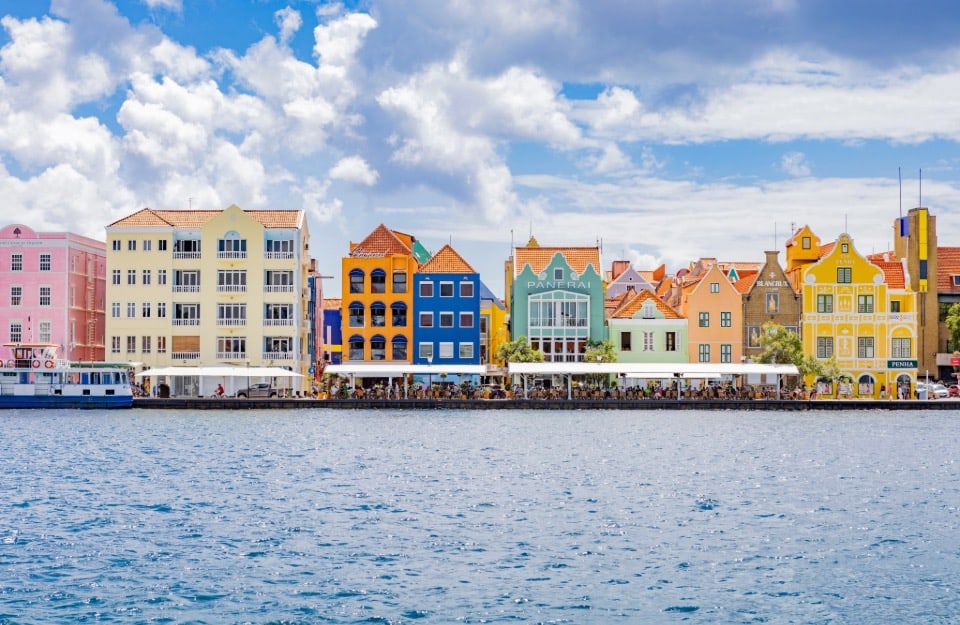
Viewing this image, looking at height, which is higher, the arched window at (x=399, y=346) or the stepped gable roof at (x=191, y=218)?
the stepped gable roof at (x=191, y=218)

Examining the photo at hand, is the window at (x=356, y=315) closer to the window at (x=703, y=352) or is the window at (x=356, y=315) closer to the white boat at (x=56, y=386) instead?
the white boat at (x=56, y=386)

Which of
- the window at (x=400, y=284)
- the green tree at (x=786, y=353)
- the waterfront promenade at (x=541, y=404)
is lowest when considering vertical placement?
the waterfront promenade at (x=541, y=404)

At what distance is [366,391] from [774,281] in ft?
111

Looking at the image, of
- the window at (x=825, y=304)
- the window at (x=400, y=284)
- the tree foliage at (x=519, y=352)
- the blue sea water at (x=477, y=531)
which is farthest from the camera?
the window at (x=825, y=304)

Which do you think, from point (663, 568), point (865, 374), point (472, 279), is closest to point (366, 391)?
point (472, 279)

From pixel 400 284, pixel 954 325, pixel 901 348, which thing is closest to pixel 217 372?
pixel 400 284

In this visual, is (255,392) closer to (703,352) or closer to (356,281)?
(356,281)

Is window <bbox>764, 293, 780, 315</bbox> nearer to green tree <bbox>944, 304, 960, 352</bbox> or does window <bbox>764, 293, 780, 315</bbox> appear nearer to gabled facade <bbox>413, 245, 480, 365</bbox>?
green tree <bbox>944, 304, 960, 352</bbox>

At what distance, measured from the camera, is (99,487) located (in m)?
42.7

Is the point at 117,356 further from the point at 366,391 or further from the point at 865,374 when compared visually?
the point at 865,374

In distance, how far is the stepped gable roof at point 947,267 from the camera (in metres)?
109

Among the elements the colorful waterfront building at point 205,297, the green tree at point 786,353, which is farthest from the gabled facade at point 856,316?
the colorful waterfront building at point 205,297

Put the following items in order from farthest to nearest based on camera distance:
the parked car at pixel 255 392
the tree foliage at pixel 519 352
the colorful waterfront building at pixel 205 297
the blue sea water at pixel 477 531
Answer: the colorful waterfront building at pixel 205 297, the tree foliage at pixel 519 352, the parked car at pixel 255 392, the blue sea water at pixel 477 531

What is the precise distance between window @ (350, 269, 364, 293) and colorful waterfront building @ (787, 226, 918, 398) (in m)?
34.2
